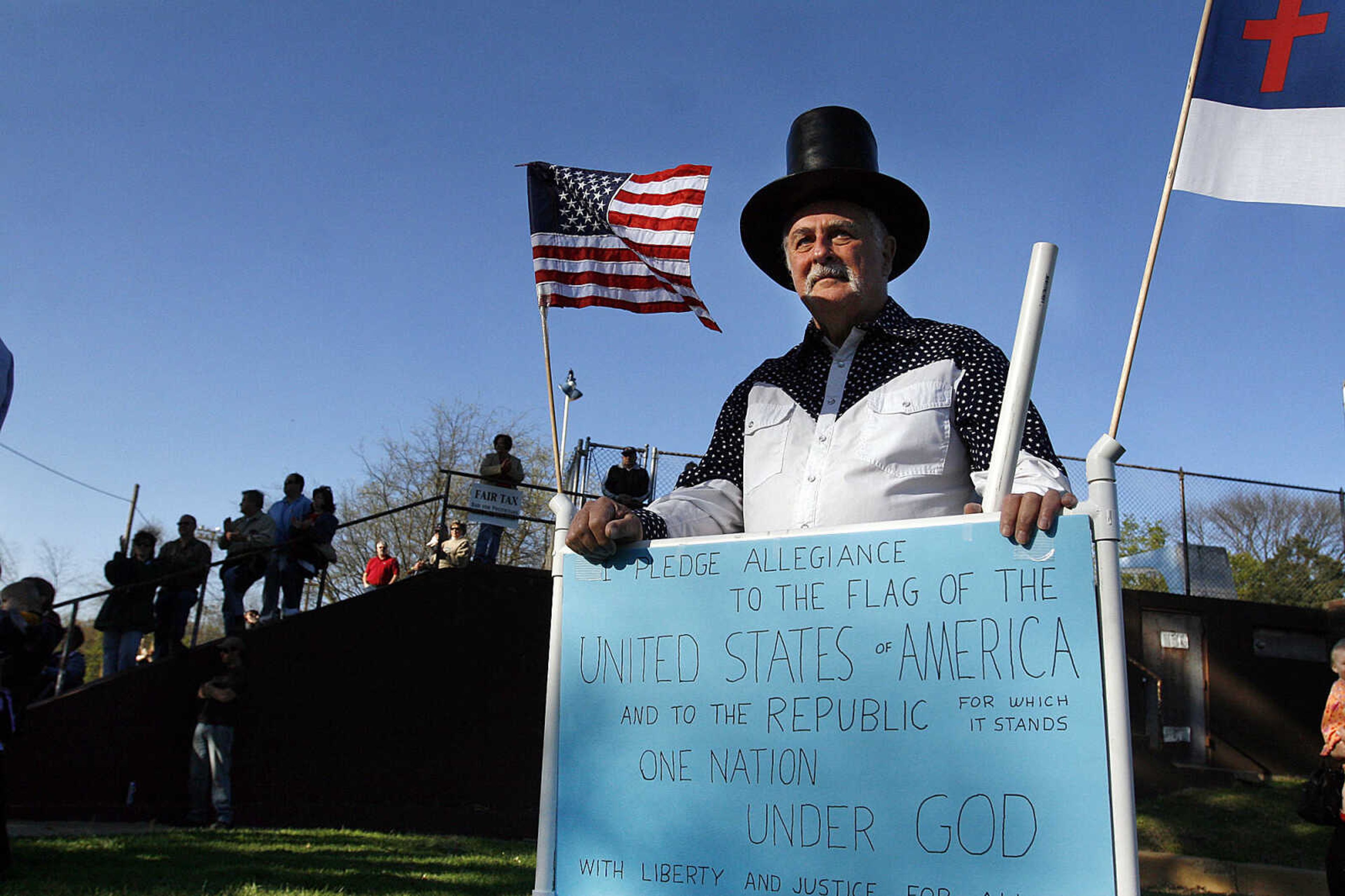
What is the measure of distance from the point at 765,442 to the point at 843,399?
0.80ft

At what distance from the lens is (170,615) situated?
11.7 metres

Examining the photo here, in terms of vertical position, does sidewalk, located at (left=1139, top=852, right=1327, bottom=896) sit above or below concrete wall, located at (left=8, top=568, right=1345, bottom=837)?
below

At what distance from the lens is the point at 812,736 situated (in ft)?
7.23

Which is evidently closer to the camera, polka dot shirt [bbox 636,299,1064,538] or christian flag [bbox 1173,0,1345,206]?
polka dot shirt [bbox 636,299,1064,538]

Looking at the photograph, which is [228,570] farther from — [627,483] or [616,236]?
[616,236]

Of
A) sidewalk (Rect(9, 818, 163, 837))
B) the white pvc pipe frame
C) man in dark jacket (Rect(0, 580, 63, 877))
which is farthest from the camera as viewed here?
sidewalk (Rect(9, 818, 163, 837))

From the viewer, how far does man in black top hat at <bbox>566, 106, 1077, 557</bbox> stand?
2.46 meters

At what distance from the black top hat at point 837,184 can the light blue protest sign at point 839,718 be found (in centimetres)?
101

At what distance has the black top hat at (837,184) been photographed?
2.78m

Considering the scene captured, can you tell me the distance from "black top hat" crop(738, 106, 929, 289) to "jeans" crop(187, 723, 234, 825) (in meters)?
9.47

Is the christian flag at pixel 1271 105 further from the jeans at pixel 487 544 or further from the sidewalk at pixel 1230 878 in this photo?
the jeans at pixel 487 544

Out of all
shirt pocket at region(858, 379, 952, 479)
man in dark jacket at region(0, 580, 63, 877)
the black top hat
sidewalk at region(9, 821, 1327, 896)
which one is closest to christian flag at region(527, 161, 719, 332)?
the black top hat

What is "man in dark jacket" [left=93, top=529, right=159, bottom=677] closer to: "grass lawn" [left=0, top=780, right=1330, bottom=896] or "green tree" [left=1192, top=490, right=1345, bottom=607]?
"grass lawn" [left=0, top=780, right=1330, bottom=896]

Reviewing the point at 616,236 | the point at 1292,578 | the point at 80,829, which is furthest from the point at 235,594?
the point at 1292,578
